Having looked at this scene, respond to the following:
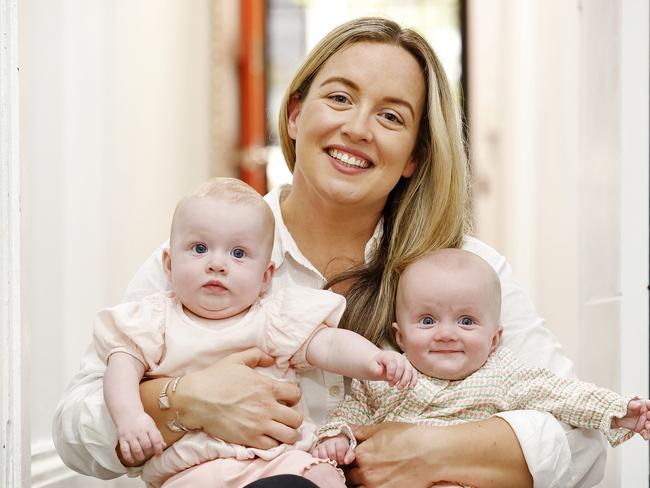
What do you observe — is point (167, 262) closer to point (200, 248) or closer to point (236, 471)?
point (200, 248)

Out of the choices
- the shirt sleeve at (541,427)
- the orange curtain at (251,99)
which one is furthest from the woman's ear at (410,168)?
the orange curtain at (251,99)

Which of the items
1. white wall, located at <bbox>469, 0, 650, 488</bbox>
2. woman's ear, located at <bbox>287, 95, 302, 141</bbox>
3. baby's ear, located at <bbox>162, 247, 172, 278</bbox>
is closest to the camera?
baby's ear, located at <bbox>162, 247, 172, 278</bbox>

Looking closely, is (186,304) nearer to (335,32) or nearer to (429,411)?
(429,411)

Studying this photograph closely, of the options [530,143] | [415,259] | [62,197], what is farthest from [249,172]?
[415,259]

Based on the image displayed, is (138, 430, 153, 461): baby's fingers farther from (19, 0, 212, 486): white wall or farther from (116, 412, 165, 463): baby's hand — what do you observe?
(19, 0, 212, 486): white wall

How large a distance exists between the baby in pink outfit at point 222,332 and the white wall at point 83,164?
0.24 metres

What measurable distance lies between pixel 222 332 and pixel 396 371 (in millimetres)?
344

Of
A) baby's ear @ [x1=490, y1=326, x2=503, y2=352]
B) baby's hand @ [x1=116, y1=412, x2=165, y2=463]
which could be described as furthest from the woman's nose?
baby's hand @ [x1=116, y1=412, x2=165, y2=463]

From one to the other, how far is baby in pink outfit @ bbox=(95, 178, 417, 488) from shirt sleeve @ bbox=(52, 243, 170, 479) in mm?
101

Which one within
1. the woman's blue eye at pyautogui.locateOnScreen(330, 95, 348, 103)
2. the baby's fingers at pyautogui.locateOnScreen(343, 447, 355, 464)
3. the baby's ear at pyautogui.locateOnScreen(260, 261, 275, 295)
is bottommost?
the baby's fingers at pyautogui.locateOnScreen(343, 447, 355, 464)

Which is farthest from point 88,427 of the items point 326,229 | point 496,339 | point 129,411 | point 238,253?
point 496,339

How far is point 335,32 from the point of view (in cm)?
202

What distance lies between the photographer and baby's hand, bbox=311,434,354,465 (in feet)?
5.39

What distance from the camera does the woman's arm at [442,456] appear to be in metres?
1.61
